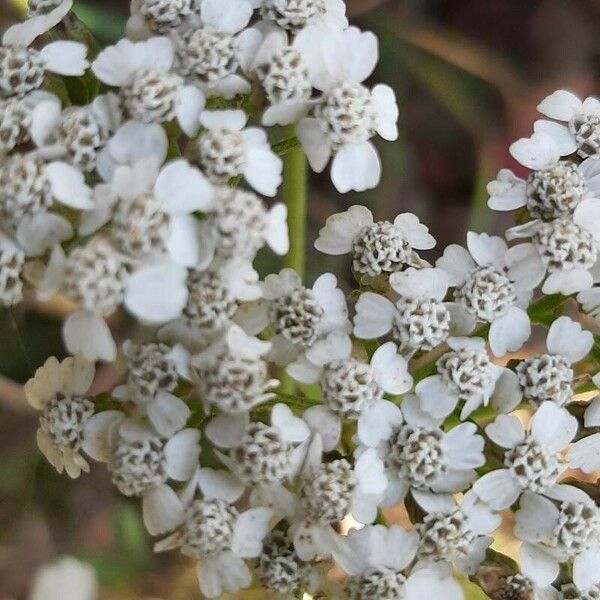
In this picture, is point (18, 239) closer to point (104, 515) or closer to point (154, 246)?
point (154, 246)

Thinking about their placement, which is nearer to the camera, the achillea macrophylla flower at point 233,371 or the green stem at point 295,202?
the achillea macrophylla flower at point 233,371

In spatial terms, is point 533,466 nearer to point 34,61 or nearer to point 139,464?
point 139,464

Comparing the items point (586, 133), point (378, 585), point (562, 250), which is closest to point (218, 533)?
point (378, 585)

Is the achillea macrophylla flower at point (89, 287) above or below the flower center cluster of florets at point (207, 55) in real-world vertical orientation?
below

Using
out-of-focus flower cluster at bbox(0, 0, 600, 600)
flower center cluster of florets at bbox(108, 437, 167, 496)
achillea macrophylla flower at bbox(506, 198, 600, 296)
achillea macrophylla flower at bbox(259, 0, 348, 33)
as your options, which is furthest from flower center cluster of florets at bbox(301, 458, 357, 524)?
achillea macrophylla flower at bbox(259, 0, 348, 33)

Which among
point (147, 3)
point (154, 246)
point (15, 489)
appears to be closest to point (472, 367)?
point (154, 246)

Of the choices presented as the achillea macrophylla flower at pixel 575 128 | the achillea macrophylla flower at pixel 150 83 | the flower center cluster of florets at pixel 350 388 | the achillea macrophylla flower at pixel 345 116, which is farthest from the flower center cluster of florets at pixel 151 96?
the achillea macrophylla flower at pixel 575 128

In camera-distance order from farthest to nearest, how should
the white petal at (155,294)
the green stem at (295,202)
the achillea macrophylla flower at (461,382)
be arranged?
the green stem at (295,202) < the achillea macrophylla flower at (461,382) < the white petal at (155,294)

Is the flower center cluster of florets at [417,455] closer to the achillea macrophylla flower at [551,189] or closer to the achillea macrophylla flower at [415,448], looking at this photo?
the achillea macrophylla flower at [415,448]

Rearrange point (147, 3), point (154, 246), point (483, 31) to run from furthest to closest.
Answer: point (483, 31) → point (147, 3) → point (154, 246)
